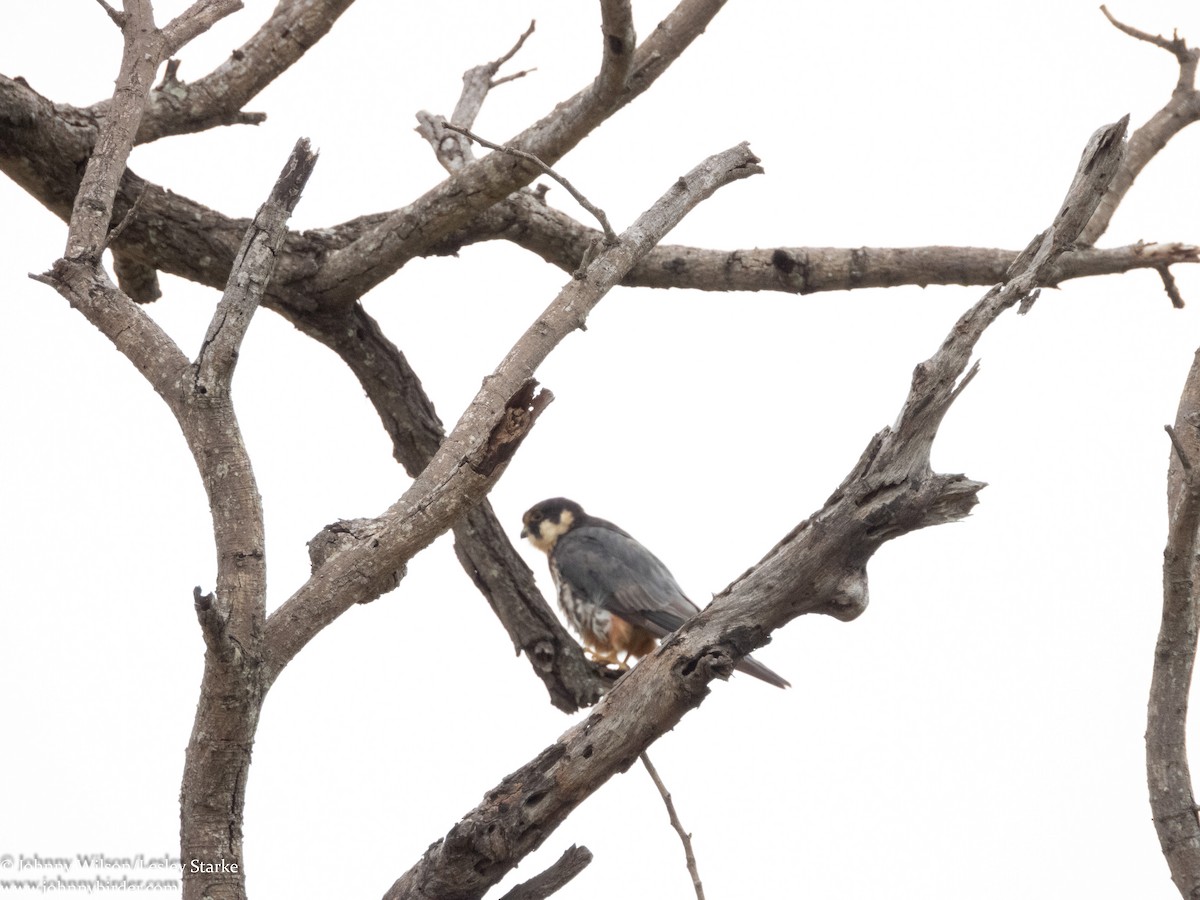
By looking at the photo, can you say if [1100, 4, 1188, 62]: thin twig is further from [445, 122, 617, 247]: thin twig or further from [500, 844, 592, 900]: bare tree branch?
[500, 844, 592, 900]: bare tree branch

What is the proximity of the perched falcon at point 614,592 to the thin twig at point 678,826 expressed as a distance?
2009 millimetres

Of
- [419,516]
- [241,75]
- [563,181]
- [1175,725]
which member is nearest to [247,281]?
[419,516]

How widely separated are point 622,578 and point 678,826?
2.73 metres

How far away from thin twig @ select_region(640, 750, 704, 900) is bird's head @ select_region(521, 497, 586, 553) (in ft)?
10.8

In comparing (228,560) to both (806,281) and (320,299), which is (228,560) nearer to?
(320,299)

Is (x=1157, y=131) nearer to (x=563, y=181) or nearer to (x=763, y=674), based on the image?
(x=763, y=674)

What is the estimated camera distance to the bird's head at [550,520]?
6.85 m

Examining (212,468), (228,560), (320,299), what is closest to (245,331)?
(212,468)

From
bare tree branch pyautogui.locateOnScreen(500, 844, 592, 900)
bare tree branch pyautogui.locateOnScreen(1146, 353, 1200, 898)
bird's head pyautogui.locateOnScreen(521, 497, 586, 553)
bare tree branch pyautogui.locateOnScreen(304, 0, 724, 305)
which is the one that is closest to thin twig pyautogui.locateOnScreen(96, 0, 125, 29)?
bare tree branch pyautogui.locateOnScreen(304, 0, 724, 305)

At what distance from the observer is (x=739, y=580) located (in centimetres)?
285

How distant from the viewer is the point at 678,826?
11.1ft

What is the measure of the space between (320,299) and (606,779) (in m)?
2.33

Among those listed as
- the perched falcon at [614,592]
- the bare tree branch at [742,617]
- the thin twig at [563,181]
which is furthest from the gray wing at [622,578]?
the bare tree branch at [742,617]

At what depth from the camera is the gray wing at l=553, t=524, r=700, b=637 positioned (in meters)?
5.89
